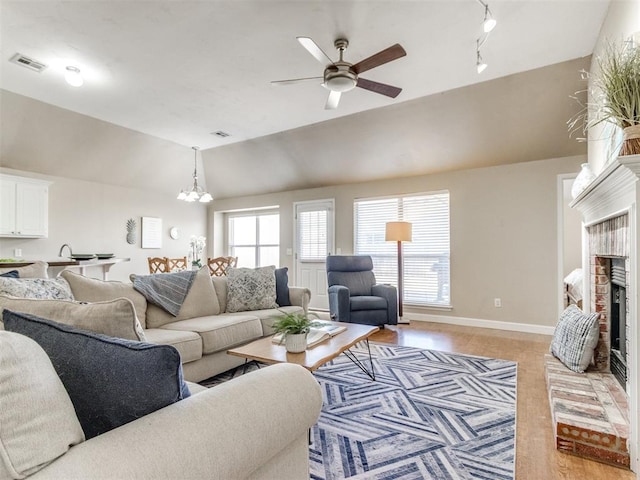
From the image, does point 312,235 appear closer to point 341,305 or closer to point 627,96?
point 341,305

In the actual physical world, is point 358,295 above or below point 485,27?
below

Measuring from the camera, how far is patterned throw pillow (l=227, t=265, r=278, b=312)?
3.44 metres

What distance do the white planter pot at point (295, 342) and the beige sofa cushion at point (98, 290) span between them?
4.18 ft

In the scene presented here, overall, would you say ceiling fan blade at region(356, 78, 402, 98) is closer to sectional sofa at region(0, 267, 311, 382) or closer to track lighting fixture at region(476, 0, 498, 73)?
track lighting fixture at region(476, 0, 498, 73)

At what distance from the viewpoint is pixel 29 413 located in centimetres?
70

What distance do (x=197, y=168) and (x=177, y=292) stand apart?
4.28 m

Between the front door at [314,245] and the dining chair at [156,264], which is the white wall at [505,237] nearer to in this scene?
the front door at [314,245]

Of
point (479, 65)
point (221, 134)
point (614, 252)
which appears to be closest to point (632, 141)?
point (614, 252)

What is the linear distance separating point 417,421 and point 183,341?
172 cm

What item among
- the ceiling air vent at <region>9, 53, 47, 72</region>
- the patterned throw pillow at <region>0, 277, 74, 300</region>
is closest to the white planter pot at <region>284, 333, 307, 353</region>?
the patterned throw pillow at <region>0, 277, 74, 300</region>

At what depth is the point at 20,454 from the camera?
657mm

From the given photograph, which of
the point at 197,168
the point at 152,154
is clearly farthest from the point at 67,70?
the point at 197,168

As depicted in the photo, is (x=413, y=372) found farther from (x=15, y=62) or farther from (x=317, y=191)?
(x=15, y=62)

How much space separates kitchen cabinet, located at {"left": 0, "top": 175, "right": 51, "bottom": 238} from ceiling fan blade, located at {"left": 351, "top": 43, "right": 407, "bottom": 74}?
4.92 meters
